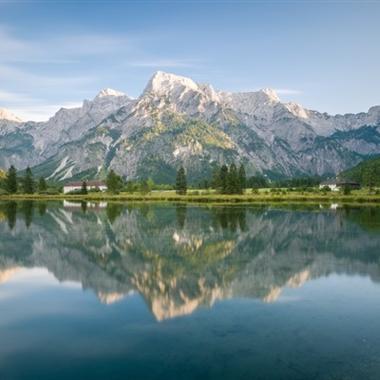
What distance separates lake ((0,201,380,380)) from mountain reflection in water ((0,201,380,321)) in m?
0.20

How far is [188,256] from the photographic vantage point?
2029 inches

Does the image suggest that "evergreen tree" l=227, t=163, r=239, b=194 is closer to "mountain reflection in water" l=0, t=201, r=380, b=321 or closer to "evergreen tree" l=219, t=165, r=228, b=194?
"evergreen tree" l=219, t=165, r=228, b=194

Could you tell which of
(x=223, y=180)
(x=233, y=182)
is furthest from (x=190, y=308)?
(x=223, y=180)

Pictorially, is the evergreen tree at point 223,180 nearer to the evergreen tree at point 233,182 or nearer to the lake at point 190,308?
the evergreen tree at point 233,182

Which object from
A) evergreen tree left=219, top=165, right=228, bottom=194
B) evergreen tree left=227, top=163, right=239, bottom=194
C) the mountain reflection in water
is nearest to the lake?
the mountain reflection in water

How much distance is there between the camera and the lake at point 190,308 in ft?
70.1

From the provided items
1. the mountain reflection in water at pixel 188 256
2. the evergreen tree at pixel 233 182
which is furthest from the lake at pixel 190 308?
the evergreen tree at pixel 233 182

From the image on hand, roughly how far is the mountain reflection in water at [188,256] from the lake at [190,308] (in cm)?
20

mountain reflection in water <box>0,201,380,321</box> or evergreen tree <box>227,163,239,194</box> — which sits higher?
evergreen tree <box>227,163,239,194</box>

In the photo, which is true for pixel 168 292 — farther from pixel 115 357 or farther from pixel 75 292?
pixel 115 357

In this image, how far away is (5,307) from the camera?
32000 millimetres

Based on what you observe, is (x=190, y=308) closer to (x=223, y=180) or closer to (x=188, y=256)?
(x=188, y=256)

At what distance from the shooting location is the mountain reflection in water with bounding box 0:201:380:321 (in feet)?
121

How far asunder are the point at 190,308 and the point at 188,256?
20.2 metres
